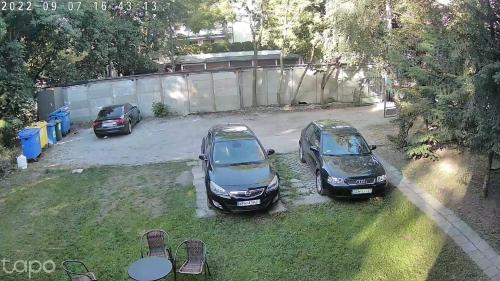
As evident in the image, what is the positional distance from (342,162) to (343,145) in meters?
0.82

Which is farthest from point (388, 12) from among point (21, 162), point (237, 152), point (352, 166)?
point (21, 162)

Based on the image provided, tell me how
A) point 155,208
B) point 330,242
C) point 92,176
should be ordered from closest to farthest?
point 330,242
point 155,208
point 92,176

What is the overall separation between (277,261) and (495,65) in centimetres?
→ 551

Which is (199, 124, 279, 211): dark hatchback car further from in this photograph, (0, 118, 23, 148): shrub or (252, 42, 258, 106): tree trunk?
(252, 42, 258, 106): tree trunk

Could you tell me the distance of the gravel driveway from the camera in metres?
15.9

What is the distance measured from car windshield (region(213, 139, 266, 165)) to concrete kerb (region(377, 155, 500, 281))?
3.83m

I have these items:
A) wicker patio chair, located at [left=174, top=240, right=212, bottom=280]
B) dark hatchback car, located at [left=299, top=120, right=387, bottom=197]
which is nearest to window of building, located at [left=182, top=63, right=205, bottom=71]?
dark hatchback car, located at [left=299, top=120, right=387, bottom=197]

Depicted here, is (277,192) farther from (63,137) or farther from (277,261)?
(63,137)

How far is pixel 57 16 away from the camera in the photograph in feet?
60.3

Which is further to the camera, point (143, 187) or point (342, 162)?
point (143, 187)

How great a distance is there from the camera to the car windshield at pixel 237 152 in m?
11.3

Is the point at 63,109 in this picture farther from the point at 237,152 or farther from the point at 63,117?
the point at 237,152

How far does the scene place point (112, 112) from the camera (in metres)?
19.0

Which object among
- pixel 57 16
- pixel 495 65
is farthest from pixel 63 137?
pixel 495 65
